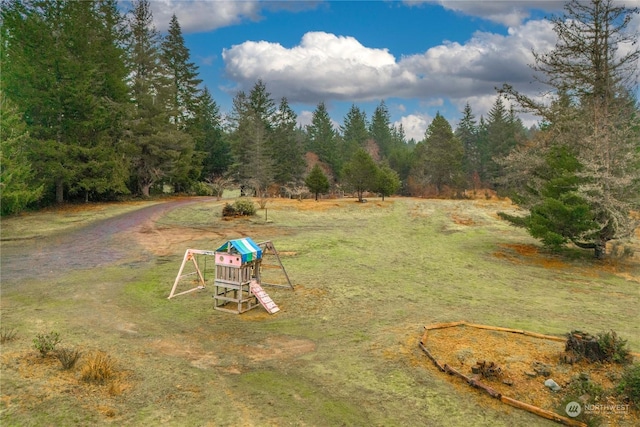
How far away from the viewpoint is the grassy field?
22.4 ft

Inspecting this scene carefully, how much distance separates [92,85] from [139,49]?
10929 millimetres

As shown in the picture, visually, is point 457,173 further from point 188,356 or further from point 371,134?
point 188,356

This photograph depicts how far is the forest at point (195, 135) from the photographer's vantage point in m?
21.1

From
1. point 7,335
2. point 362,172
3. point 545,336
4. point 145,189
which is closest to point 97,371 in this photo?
→ point 7,335

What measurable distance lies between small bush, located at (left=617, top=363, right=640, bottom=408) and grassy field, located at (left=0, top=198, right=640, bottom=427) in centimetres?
182

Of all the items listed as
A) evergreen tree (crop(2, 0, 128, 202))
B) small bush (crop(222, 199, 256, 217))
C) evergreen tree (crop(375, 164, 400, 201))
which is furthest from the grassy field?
evergreen tree (crop(375, 164, 400, 201))

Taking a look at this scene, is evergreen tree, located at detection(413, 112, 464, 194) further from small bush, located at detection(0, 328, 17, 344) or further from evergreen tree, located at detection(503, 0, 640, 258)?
small bush, located at detection(0, 328, 17, 344)

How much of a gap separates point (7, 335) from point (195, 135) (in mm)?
48804

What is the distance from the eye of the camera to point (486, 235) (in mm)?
29141

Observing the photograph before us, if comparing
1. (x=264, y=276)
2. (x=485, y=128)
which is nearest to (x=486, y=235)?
(x=264, y=276)

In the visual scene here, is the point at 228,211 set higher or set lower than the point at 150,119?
lower

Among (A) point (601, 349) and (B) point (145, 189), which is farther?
(B) point (145, 189)

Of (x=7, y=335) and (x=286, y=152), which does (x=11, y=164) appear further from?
(x=286, y=152)

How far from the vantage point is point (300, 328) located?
10984 millimetres
